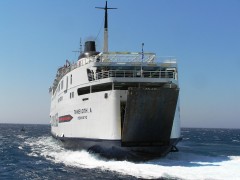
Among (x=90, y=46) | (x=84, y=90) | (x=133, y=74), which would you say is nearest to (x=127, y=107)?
(x=133, y=74)

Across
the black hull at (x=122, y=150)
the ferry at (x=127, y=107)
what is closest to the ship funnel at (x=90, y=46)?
the ferry at (x=127, y=107)

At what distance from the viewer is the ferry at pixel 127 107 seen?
22.8 metres

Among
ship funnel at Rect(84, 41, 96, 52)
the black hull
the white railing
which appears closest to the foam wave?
the black hull

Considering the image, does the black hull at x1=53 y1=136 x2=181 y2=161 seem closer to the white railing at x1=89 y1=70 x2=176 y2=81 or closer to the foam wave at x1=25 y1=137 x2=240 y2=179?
the foam wave at x1=25 y1=137 x2=240 y2=179

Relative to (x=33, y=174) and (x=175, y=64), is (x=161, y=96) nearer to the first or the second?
(x=175, y=64)

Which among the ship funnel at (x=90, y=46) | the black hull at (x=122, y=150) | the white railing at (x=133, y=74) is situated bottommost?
the black hull at (x=122, y=150)

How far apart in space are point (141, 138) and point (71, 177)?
6.29 meters

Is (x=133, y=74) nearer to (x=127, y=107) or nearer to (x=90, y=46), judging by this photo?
(x=127, y=107)

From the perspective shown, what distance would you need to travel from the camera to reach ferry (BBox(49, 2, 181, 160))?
74.7ft

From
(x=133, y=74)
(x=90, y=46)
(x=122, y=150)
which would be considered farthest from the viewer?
(x=90, y=46)

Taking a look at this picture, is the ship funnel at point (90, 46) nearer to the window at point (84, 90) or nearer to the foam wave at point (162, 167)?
the window at point (84, 90)

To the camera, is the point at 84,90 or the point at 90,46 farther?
the point at 90,46

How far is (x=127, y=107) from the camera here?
22438 mm

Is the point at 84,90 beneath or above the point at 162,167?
above
